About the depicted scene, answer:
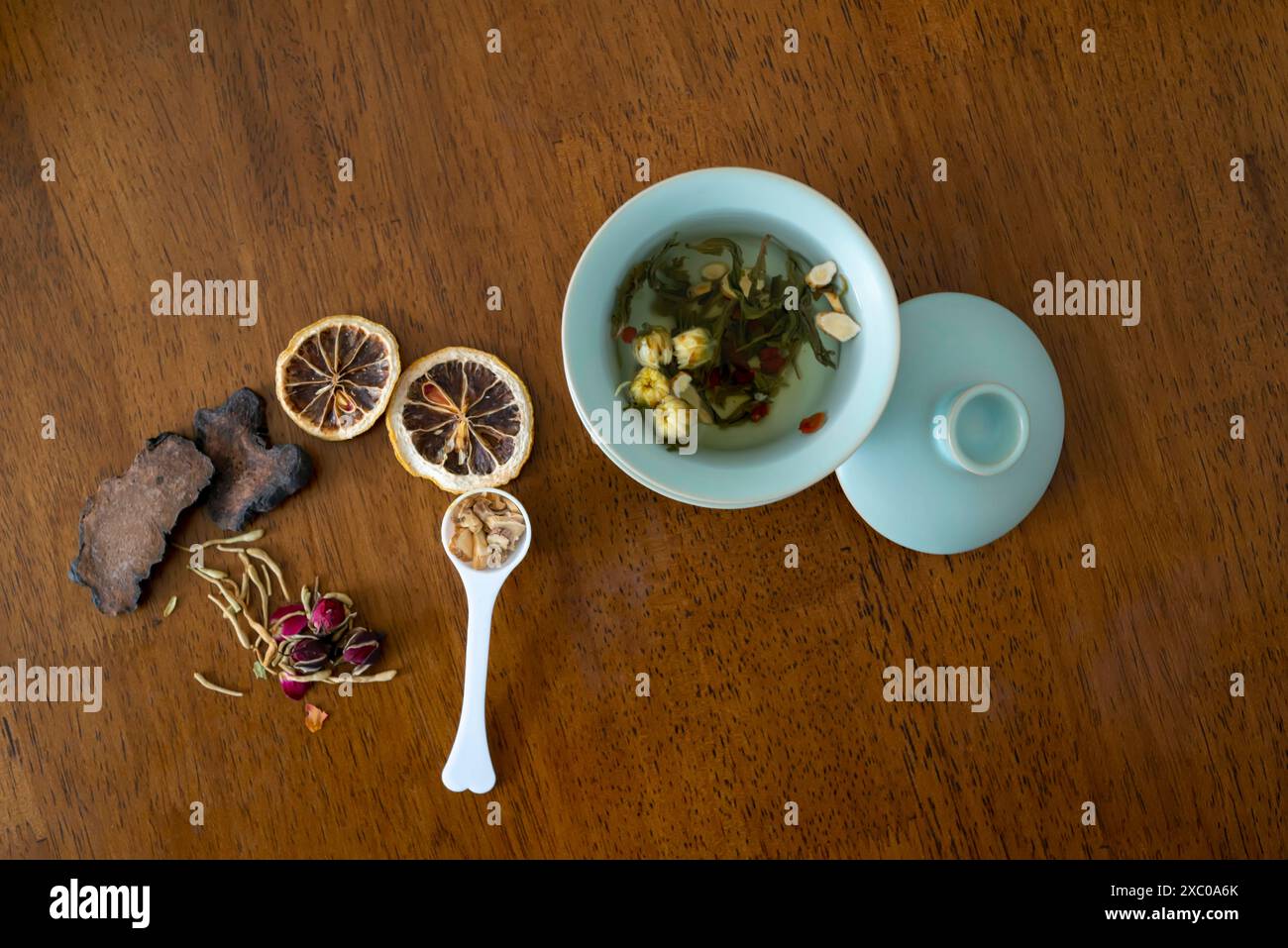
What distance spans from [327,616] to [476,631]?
5.7 inches

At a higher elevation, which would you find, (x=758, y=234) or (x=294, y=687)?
(x=758, y=234)

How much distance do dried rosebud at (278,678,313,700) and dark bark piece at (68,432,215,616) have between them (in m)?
0.17

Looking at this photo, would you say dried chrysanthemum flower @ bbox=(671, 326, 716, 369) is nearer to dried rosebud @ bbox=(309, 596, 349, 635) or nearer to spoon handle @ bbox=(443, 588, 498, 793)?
spoon handle @ bbox=(443, 588, 498, 793)

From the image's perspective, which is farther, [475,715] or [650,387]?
[475,715]

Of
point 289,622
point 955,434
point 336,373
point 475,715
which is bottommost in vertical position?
point 475,715

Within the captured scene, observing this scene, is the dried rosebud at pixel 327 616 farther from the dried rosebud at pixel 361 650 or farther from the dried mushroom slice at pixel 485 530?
the dried mushroom slice at pixel 485 530

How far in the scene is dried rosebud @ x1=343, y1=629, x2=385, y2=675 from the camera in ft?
2.71

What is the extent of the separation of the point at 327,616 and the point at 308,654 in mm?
39

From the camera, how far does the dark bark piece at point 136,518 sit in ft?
2.77

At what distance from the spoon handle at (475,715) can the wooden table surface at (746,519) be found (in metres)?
0.03

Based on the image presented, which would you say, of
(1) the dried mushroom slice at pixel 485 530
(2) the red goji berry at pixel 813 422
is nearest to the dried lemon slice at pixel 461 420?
(1) the dried mushroom slice at pixel 485 530

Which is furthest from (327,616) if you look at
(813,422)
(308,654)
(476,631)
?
(813,422)

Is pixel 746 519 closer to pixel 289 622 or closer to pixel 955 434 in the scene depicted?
pixel 955 434

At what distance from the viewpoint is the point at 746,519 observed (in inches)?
33.3
